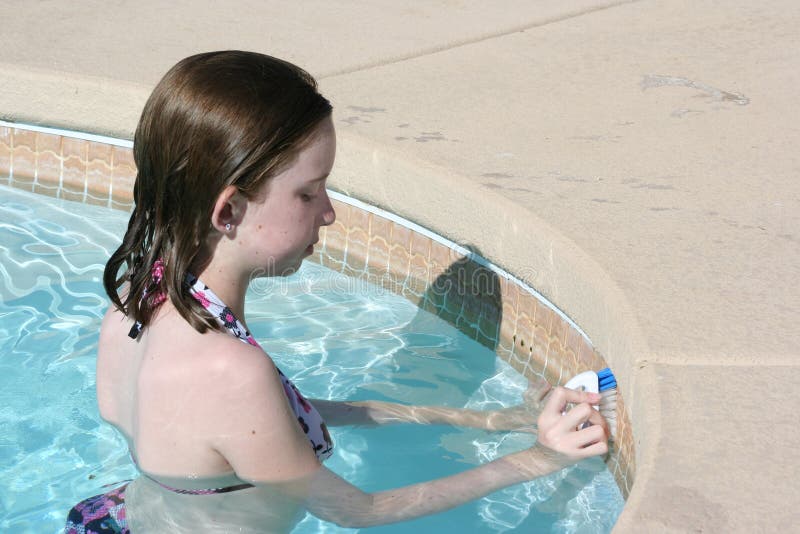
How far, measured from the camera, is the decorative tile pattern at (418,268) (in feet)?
9.11

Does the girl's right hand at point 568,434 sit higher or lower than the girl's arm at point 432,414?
higher

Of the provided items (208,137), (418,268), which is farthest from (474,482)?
(418,268)

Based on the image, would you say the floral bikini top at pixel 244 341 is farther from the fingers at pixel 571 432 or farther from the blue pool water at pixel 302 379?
the blue pool water at pixel 302 379

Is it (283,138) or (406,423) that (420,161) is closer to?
(406,423)

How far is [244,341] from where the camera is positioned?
180 centimetres

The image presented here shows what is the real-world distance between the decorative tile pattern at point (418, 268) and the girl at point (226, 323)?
687mm

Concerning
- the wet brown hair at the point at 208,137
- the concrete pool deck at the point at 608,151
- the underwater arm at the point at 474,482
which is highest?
the wet brown hair at the point at 208,137

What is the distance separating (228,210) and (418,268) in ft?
5.39

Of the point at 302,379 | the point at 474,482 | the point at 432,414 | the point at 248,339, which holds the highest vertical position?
the point at 248,339

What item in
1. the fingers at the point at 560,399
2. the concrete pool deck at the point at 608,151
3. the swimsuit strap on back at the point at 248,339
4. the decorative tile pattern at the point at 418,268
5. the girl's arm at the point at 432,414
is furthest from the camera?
the decorative tile pattern at the point at 418,268

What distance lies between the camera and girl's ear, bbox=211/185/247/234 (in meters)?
1.71

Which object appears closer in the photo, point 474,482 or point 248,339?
point 248,339

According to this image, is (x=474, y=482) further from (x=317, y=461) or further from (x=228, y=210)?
(x=228, y=210)

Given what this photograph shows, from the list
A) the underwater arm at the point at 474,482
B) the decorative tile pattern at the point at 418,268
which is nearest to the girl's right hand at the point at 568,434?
the underwater arm at the point at 474,482
